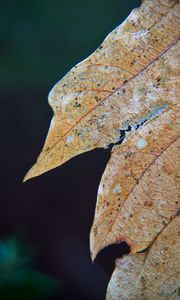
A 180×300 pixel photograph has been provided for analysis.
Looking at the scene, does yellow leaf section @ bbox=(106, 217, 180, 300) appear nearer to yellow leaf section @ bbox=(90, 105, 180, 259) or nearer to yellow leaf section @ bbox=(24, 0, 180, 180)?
yellow leaf section @ bbox=(90, 105, 180, 259)

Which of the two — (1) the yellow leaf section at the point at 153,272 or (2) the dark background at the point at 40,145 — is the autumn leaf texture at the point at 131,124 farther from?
(2) the dark background at the point at 40,145

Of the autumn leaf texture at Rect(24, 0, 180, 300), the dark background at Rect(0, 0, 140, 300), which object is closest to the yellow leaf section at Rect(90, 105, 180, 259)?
the autumn leaf texture at Rect(24, 0, 180, 300)

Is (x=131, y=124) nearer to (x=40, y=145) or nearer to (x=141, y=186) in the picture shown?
(x=141, y=186)

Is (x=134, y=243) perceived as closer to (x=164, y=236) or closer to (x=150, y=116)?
(x=164, y=236)

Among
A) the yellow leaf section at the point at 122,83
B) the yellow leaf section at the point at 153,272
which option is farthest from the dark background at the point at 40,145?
the yellow leaf section at the point at 122,83

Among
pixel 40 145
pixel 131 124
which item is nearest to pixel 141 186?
pixel 131 124

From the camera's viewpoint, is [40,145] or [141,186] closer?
[141,186]
